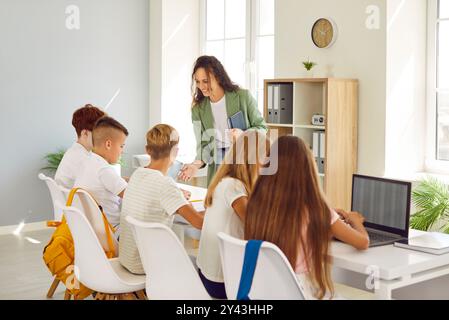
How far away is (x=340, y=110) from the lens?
4980 millimetres

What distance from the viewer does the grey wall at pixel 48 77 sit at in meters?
6.09

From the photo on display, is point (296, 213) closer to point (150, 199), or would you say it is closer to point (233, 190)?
point (233, 190)

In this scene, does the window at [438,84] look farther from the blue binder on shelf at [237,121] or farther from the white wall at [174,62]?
the white wall at [174,62]

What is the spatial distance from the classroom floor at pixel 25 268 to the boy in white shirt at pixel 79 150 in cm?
80

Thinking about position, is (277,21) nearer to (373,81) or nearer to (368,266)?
(373,81)

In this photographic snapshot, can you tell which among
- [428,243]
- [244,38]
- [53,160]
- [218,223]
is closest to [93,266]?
[218,223]

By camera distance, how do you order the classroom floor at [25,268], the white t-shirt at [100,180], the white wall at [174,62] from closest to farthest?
the white t-shirt at [100,180], the classroom floor at [25,268], the white wall at [174,62]

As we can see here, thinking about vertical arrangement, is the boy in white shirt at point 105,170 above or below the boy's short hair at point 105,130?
below

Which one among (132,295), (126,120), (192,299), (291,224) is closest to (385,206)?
(291,224)

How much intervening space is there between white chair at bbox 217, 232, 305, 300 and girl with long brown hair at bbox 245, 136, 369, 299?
191mm

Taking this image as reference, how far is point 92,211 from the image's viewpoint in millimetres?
3369

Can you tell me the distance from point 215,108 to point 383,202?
1.52 metres

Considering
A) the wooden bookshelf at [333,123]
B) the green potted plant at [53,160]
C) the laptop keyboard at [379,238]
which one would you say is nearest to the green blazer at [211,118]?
the wooden bookshelf at [333,123]

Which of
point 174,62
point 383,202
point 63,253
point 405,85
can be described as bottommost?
point 63,253
